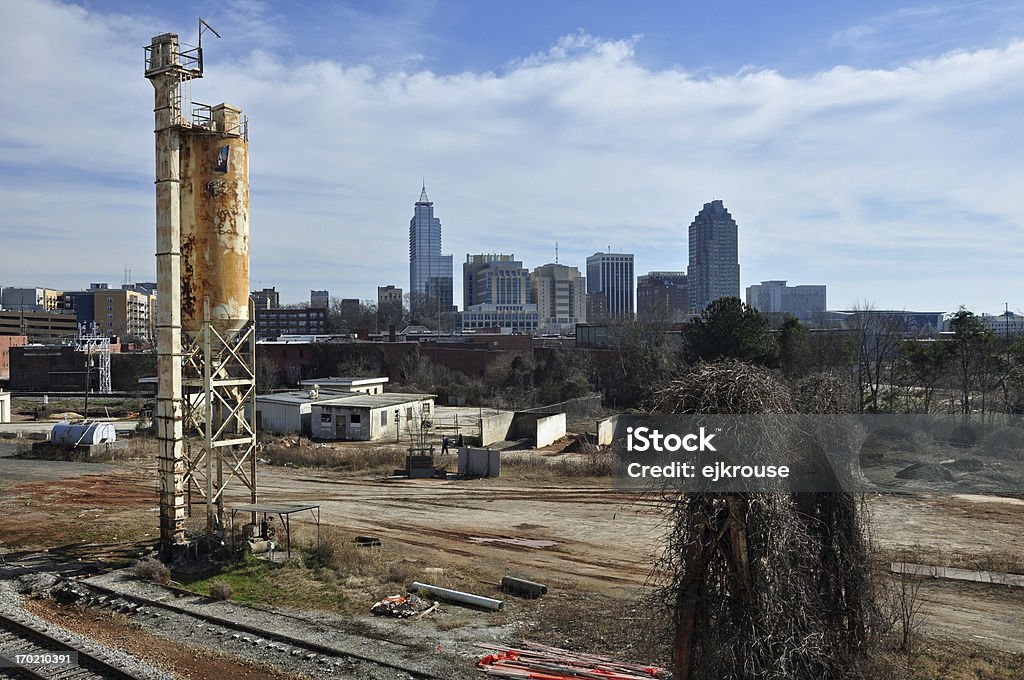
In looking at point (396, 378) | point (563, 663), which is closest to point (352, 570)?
point (563, 663)

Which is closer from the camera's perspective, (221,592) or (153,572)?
(221,592)

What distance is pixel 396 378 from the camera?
2936 inches

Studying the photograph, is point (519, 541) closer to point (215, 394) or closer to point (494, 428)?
point (215, 394)

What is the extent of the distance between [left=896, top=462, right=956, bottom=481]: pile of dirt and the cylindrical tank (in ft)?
91.5

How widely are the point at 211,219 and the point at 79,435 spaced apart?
82.8 ft

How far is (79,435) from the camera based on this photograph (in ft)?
131

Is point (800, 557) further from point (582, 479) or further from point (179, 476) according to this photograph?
point (582, 479)

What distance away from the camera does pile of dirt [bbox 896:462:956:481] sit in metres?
32.9

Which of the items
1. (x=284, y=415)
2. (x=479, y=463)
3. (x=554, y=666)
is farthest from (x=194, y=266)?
(x=284, y=415)

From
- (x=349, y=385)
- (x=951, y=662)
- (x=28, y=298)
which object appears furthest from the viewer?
(x=28, y=298)

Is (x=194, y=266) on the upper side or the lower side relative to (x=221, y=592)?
upper

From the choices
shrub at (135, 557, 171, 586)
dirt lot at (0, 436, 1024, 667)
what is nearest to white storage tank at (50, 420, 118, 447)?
dirt lot at (0, 436, 1024, 667)

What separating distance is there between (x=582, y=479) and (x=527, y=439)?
33.2 feet

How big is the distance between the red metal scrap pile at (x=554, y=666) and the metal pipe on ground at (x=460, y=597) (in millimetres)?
2421
